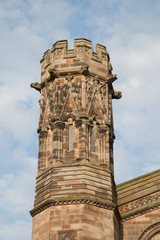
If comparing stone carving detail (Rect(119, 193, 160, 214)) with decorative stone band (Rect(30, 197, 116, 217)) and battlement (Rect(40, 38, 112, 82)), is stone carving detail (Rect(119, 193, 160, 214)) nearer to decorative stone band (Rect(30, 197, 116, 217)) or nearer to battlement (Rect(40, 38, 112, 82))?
decorative stone band (Rect(30, 197, 116, 217))

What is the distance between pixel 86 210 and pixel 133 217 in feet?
8.79

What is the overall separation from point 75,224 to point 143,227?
313cm

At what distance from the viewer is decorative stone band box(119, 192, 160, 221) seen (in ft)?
60.1

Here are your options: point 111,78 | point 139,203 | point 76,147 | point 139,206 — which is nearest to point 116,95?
point 111,78

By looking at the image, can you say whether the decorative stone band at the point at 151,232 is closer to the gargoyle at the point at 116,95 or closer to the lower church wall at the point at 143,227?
the lower church wall at the point at 143,227

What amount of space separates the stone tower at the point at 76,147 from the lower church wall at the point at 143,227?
1.87 feet

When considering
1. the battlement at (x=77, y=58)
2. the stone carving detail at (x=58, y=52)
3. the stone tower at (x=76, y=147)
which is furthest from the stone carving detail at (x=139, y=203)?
the stone carving detail at (x=58, y=52)

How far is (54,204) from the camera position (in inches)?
664

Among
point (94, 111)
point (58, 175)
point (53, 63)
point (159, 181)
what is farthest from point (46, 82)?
point (159, 181)

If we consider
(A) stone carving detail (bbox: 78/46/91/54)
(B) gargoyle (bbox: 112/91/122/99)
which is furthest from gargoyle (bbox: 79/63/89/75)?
(B) gargoyle (bbox: 112/91/122/99)

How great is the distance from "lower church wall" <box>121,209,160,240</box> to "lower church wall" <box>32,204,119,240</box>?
3.69 ft

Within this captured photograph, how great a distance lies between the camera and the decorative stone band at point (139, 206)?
60.1 feet

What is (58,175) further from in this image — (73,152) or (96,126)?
(96,126)

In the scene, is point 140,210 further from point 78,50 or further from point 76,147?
point 78,50
